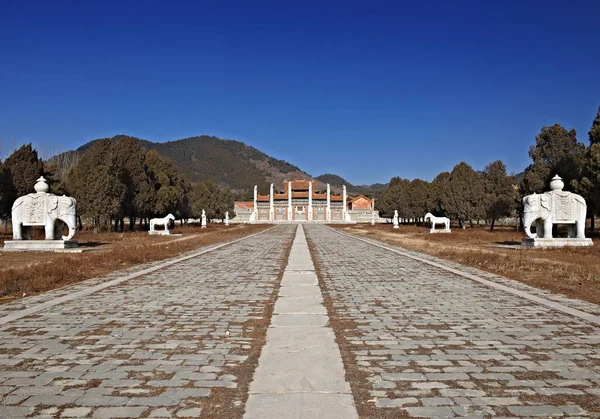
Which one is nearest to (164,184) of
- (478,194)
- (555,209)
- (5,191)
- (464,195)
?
(5,191)

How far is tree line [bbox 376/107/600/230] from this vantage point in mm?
33469

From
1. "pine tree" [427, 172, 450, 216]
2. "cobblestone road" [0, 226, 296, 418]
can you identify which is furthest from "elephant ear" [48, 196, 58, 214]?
"pine tree" [427, 172, 450, 216]

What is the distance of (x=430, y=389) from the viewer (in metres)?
4.18

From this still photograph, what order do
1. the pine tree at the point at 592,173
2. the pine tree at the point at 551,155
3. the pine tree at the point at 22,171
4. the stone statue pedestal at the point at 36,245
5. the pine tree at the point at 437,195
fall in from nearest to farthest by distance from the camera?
the stone statue pedestal at the point at 36,245 → the pine tree at the point at 592,173 → the pine tree at the point at 551,155 → the pine tree at the point at 22,171 → the pine tree at the point at 437,195

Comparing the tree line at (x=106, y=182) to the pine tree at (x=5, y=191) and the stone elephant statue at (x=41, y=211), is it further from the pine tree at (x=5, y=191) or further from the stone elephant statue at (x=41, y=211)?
the stone elephant statue at (x=41, y=211)

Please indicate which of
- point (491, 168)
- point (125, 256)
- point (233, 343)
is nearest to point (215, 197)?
point (491, 168)

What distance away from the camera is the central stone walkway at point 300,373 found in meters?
3.71

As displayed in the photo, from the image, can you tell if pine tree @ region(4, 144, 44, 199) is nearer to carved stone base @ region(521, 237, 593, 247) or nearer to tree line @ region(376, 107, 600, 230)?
carved stone base @ region(521, 237, 593, 247)

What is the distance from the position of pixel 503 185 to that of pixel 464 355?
51293 millimetres

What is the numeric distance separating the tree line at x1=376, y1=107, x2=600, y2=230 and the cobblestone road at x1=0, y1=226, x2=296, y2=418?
104 ft

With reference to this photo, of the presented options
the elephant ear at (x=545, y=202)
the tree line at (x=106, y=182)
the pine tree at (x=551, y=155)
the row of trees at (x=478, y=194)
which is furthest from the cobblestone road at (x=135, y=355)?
the row of trees at (x=478, y=194)

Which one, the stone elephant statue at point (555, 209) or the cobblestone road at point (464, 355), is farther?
the stone elephant statue at point (555, 209)

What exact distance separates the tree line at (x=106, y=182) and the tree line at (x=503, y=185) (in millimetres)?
33046

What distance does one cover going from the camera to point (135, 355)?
5.16 m
